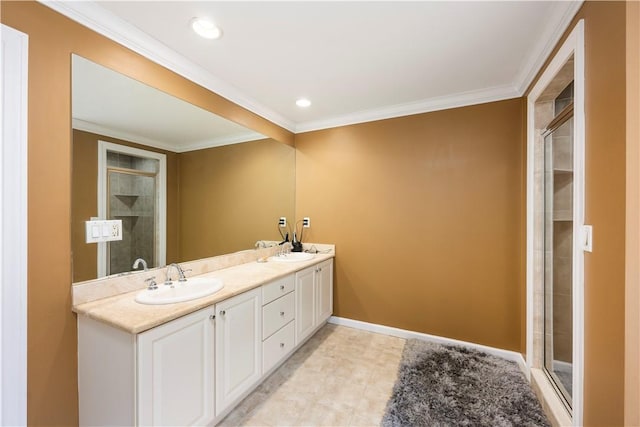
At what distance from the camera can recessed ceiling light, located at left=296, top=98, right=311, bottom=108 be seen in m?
2.56

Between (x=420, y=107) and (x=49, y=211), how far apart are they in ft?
9.49

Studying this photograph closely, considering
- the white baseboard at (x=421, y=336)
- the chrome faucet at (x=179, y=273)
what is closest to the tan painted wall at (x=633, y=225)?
the white baseboard at (x=421, y=336)

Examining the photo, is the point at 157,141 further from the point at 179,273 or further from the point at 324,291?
the point at 324,291

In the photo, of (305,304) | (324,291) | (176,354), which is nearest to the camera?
(176,354)

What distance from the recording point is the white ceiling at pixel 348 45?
1.42 metres

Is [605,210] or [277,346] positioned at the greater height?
[605,210]

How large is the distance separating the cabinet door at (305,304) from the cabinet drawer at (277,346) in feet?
0.39

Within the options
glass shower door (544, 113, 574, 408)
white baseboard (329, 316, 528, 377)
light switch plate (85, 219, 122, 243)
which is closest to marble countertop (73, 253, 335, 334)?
light switch plate (85, 219, 122, 243)

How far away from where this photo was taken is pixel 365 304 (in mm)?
2922

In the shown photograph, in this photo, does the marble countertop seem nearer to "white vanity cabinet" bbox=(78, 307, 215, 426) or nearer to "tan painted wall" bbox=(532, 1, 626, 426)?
"white vanity cabinet" bbox=(78, 307, 215, 426)

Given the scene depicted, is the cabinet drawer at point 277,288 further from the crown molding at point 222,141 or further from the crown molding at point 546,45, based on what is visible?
the crown molding at point 546,45

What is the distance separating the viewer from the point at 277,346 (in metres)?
2.06

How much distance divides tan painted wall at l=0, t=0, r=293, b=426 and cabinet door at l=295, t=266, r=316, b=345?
1484 mm

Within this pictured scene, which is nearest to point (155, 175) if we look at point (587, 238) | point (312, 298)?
point (312, 298)
